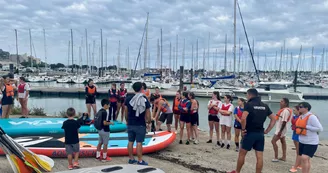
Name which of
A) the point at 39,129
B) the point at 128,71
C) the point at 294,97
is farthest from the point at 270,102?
the point at 128,71

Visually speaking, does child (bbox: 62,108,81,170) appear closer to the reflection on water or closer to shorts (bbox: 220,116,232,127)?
shorts (bbox: 220,116,232,127)

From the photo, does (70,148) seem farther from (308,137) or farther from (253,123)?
(308,137)

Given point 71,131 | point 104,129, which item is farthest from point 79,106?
point 71,131

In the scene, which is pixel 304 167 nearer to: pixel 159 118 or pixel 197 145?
pixel 197 145

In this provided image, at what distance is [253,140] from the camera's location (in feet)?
17.6

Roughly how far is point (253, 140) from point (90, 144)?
417cm

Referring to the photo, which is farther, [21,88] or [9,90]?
[21,88]

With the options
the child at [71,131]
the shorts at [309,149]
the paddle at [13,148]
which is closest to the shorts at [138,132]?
the child at [71,131]

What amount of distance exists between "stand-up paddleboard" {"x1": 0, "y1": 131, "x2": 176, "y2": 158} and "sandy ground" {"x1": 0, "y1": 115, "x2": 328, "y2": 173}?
169mm

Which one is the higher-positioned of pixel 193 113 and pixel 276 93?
pixel 193 113

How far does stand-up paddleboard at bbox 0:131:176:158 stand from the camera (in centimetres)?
670

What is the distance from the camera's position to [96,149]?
6.93m

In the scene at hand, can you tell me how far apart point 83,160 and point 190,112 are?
3426mm

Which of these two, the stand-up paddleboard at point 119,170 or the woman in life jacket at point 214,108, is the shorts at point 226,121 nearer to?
the woman in life jacket at point 214,108
